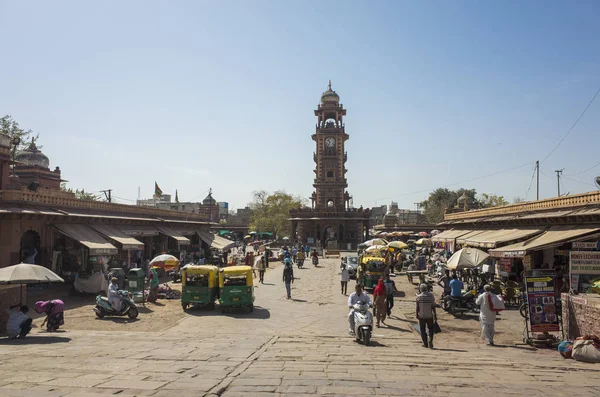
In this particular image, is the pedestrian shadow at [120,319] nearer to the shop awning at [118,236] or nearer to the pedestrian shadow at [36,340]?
the pedestrian shadow at [36,340]

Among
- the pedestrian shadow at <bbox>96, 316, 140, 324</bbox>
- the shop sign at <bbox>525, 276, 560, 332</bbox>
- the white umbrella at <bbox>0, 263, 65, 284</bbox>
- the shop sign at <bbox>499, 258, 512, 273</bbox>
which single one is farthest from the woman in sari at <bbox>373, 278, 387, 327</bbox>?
the shop sign at <bbox>499, 258, 512, 273</bbox>

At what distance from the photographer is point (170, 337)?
452 inches

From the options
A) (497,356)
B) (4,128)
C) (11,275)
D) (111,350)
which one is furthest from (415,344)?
(4,128)

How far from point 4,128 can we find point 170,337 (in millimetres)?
Result: 40451

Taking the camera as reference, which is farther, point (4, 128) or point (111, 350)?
point (4, 128)

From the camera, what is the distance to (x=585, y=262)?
12.4 meters

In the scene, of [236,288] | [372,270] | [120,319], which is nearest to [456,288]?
[372,270]

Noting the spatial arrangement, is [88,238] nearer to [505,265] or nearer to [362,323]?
[362,323]

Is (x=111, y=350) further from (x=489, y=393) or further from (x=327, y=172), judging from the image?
(x=327, y=172)

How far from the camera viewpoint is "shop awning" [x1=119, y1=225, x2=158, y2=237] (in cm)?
2595

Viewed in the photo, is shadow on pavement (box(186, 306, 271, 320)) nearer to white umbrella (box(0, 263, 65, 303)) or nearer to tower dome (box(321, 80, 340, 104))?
white umbrella (box(0, 263, 65, 303))

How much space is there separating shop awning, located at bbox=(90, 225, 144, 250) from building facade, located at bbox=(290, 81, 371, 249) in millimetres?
36309

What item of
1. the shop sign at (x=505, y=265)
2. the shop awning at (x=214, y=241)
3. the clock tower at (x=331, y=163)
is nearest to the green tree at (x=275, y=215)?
the clock tower at (x=331, y=163)

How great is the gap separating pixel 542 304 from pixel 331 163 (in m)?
58.1
